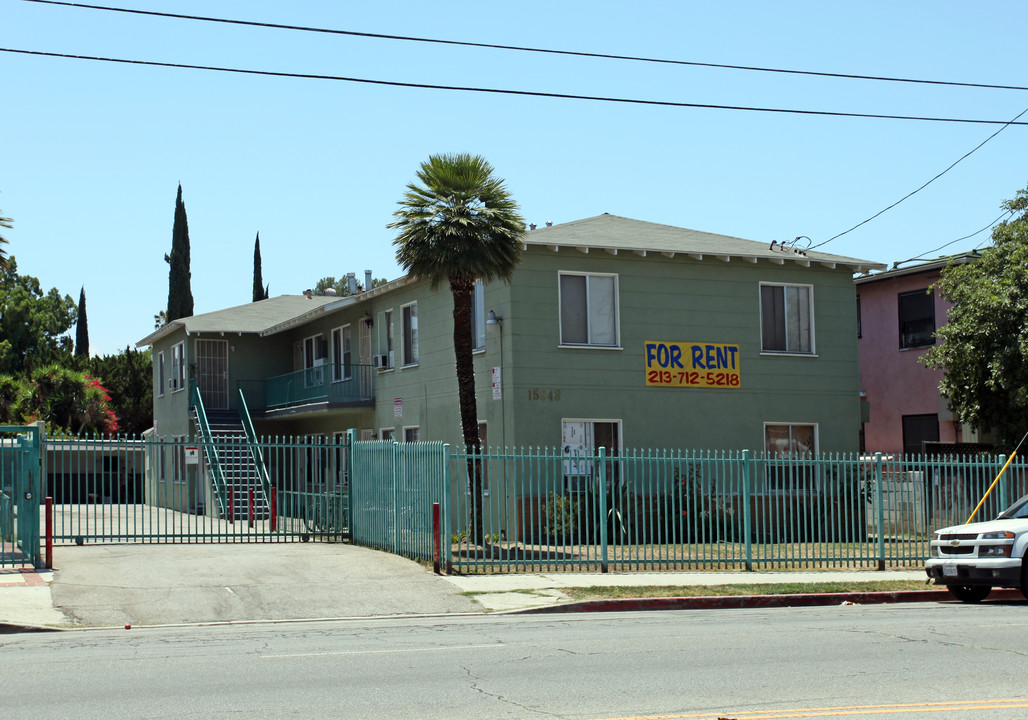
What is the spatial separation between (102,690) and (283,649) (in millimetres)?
2549

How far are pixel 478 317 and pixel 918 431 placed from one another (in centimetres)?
1391

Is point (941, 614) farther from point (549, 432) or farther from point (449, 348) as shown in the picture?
point (449, 348)

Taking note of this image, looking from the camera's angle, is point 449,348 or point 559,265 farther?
point 449,348

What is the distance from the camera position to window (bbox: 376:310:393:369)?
30344 millimetres

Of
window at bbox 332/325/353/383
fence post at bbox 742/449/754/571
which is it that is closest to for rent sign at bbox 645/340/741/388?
fence post at bbox 742/449/754/571

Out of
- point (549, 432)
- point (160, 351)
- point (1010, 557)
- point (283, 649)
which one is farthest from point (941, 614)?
point (160, 351)

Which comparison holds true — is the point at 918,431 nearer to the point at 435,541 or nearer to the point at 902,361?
the point at 902,361

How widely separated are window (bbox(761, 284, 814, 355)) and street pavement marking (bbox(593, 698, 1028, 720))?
18682 mm

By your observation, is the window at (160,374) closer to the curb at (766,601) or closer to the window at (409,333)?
the window at (409,333)

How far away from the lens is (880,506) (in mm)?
19359

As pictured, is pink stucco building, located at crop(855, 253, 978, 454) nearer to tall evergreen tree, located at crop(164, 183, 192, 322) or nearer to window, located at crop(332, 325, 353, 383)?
window, located at crop(332, 325, 353, 383)

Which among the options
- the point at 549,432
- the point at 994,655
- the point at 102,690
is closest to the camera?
the point at 102,690

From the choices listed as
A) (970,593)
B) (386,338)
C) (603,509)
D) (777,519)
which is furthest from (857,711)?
(386,338)

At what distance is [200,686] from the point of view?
909cm
